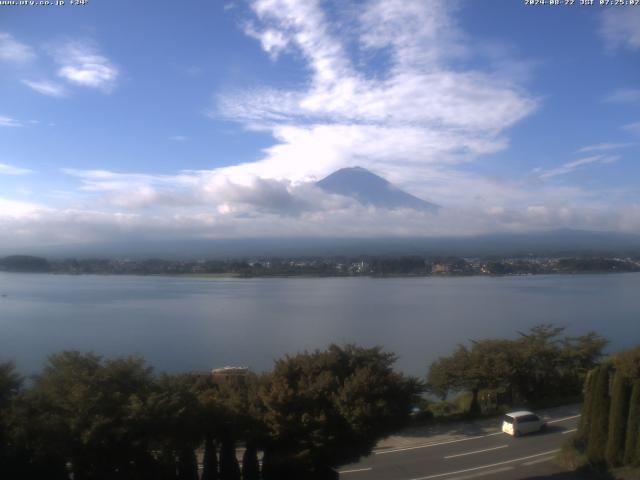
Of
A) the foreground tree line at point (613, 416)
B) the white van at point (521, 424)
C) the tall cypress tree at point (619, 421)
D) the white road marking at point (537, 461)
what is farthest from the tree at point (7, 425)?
the white van at point (521, 424)

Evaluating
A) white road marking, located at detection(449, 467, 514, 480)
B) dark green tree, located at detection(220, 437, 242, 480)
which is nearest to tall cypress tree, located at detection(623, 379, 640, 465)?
white road marking, located at detection(449, 467, 514, 480)

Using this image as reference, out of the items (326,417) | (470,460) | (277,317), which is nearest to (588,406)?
(470,460)

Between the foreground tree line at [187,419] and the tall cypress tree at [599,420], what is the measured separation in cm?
157

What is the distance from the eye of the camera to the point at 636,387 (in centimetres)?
461

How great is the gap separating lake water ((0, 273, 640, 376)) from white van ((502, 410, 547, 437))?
532 cm

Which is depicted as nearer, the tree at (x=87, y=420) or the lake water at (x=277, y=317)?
the tree at (x=87, y=420)

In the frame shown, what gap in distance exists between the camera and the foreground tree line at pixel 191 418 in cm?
374

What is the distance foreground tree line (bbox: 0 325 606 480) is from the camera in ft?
12.3

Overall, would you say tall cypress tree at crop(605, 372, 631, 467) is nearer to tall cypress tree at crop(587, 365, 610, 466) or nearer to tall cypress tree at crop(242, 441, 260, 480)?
tall cypress tree at crop(587, 365, 610, 466)

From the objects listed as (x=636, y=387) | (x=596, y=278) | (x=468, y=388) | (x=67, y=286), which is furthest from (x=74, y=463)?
(x=596, y=278)

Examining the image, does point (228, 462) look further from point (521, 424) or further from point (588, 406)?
point (521, 424)

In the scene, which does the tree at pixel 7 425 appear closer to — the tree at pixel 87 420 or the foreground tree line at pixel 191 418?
the foreground tree line at pixel 191 418

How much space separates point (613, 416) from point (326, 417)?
8.16ft

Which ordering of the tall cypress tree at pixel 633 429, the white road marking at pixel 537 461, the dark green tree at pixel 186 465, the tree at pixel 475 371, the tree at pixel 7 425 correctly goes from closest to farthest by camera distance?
the tree at pixel 7 425 < the dark green tree at pixel 186 465 < the tall cypress tree at pixel 633 429 < the white road marking at pixel 537 461 < the tree at pixel 475 371
